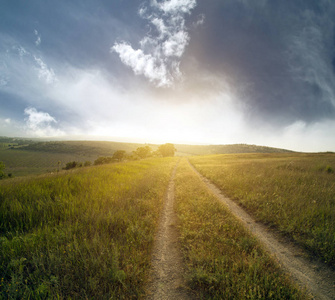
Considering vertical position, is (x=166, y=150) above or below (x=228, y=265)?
above

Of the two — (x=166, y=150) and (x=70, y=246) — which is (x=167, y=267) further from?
(x=166, y=150)

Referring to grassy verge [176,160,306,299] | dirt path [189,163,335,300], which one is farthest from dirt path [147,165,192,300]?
dirt path [189,163,335,300]

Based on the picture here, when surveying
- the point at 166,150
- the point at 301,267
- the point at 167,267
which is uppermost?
the point at 166,150

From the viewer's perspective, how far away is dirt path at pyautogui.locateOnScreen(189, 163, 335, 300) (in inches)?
114

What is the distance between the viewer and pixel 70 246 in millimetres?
3398

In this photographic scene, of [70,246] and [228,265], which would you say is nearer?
[228,265]

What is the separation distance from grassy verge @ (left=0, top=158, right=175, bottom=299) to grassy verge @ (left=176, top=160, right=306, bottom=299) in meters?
1.18

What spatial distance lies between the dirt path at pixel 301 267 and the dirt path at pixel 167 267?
2.48 metres

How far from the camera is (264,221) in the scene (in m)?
5.53

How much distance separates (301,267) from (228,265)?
1.85m

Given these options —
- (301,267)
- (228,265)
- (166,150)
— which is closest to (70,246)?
(228,265)

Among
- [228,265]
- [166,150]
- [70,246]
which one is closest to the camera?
[228,265]

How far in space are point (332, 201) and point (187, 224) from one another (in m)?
7.06

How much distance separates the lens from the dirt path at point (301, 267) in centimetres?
289
